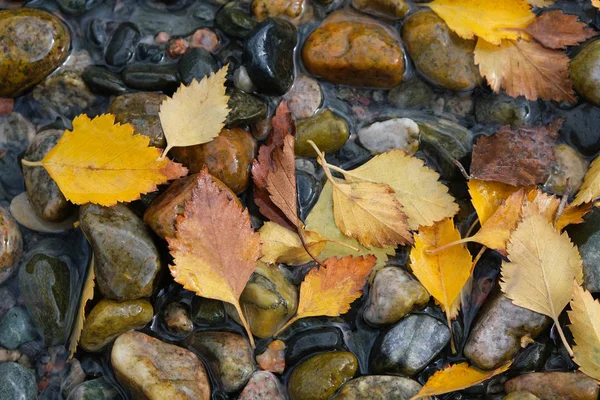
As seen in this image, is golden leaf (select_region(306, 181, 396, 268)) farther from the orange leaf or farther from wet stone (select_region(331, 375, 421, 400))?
wet stone (select_region(331, 375, 421, 400))

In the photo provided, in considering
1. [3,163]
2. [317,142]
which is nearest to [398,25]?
[317,142]

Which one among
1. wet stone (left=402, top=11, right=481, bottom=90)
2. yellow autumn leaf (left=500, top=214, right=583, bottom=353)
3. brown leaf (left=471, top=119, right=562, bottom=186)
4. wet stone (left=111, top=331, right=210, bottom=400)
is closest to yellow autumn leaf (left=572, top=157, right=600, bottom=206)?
brown leaf (left=471, top=119, right=562, bottom=186)

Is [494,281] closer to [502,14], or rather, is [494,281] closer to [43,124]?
[502,14]

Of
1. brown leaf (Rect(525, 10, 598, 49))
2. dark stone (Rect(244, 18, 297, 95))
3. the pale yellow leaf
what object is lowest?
the pale yellow leaf

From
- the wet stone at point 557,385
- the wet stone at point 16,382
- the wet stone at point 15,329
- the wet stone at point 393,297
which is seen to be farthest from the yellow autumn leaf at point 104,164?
the wet stone at point 557,385

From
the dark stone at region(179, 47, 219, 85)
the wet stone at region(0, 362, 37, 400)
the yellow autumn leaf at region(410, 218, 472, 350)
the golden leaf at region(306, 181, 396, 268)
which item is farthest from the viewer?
the dark stone at region(179, 47, 219, 85)
